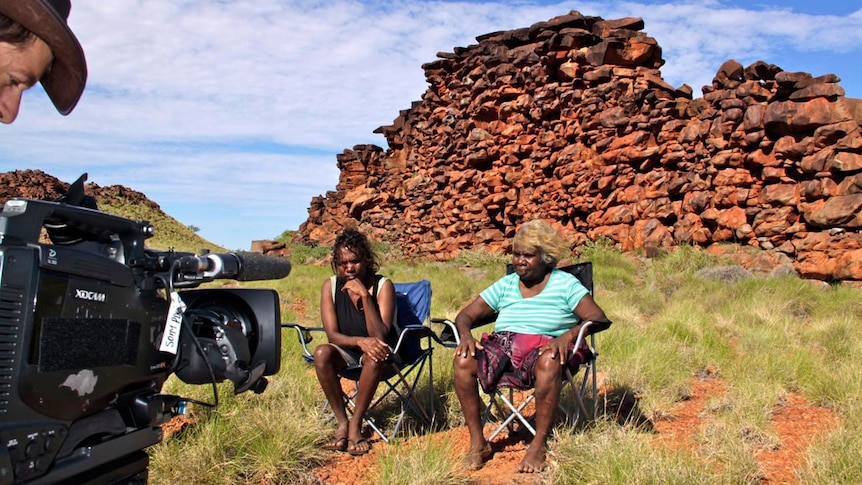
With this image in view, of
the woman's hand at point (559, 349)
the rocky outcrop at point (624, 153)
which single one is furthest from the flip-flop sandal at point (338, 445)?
the rocky outcrop at point (624, 153)

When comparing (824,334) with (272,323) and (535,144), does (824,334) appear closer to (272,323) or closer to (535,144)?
(272,323)

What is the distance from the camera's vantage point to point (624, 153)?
449 inches

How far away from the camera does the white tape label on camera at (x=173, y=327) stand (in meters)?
2.25

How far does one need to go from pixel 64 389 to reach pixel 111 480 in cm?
44

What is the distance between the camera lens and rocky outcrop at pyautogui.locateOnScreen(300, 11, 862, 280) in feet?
27.9

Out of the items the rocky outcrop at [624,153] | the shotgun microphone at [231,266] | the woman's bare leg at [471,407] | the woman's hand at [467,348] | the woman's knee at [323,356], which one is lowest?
the woman's bare leg at [471,407]

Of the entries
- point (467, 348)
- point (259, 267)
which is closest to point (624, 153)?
point (467, 348)

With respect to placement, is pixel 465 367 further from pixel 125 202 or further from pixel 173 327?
pixel 125 202

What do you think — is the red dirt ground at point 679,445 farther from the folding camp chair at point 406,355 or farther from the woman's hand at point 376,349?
the woman's hand at point 376,349

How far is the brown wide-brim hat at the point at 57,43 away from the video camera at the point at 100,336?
49 centimetres

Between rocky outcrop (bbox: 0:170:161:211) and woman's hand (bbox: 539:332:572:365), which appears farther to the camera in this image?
rocky outcrop (bbox: 0:170:161:211)

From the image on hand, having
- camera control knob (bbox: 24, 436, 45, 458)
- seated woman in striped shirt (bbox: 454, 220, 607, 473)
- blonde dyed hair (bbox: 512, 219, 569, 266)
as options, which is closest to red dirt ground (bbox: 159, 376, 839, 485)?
seated woman in striped shirt (bbox: 454, 220, 607, 473)

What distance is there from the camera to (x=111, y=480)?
83.8 inches

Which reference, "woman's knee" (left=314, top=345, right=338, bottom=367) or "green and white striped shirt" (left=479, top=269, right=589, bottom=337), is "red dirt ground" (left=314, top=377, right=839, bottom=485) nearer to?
"woman's knee" (left=314, top=345, right=338, bottom=367)
